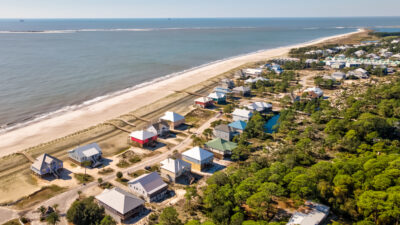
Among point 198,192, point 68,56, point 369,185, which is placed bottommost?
point 198,192

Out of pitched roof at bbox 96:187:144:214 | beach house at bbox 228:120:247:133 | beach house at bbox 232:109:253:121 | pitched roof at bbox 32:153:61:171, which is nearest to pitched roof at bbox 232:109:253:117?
beach house at bbox 232:109:253:121

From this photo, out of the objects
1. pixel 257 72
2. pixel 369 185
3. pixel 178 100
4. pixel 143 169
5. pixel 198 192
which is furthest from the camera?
pixel 257 72

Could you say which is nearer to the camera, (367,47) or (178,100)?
(178,100)

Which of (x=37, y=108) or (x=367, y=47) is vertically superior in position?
(x=367, y=47)

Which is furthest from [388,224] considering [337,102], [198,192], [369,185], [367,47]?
[367,47]

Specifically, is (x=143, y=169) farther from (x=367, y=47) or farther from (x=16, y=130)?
(x=367, y=47)

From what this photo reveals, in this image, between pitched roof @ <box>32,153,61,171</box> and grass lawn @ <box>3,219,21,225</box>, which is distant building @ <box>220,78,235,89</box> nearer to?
pitched roof @ <box>32,153,61,171</box>
